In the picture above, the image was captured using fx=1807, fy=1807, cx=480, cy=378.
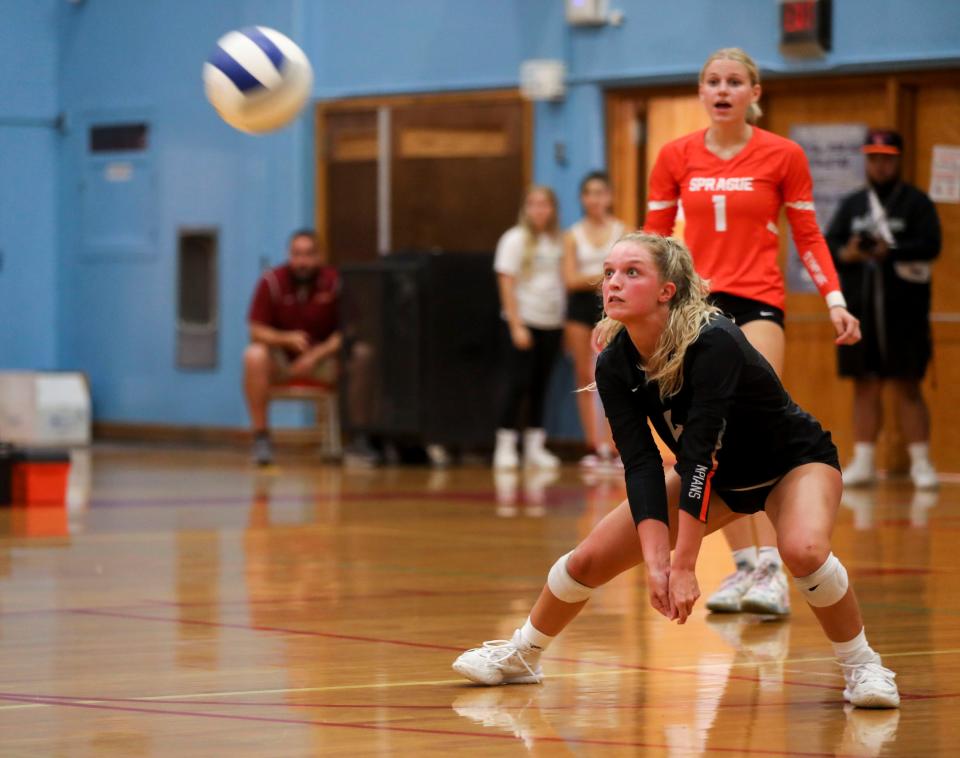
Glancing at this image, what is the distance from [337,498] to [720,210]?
462cm

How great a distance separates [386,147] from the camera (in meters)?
13.8

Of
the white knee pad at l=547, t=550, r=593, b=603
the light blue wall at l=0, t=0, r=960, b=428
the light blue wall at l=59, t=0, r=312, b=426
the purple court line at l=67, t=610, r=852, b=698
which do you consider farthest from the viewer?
the light blue wall at l=59, t=0, r=312, b=426

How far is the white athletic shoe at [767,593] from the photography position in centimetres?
550

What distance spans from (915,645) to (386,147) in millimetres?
9473

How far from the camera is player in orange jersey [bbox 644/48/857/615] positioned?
5.62m

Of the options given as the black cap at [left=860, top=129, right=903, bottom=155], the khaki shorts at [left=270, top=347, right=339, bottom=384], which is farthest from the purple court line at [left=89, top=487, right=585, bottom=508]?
the khaki shorts at [left=270, top=347, right=339, bottom=384]

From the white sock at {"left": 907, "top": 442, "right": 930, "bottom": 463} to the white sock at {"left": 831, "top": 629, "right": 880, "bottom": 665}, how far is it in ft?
21.9

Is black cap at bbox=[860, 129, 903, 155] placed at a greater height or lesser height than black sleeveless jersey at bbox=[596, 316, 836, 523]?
greater

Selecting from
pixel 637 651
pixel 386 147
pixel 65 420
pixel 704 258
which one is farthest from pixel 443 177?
pixel 637 651

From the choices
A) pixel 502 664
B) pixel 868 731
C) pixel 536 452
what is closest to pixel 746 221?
pixel 502 664

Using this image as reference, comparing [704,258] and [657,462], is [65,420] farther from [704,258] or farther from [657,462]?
[657,462]

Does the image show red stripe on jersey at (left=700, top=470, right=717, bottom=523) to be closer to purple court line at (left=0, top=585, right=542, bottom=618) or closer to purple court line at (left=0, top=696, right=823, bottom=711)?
purple court line at (left=0, top=696, right=823, bottom=711)

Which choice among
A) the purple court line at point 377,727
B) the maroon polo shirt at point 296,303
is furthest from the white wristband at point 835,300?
the maroon polo shirt at point 296,303

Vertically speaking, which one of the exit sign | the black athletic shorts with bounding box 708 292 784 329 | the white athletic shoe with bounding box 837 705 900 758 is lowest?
the white athletic shoe with bounding box 837 705 900 758
